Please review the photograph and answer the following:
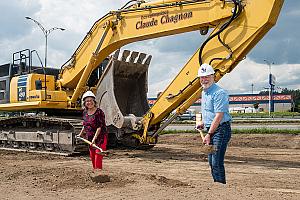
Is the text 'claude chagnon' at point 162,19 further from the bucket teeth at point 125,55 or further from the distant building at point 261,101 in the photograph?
the distant building at point 261,101

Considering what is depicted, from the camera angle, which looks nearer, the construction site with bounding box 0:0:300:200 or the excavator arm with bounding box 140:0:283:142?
the construction site with bounding box 0:0:300:200

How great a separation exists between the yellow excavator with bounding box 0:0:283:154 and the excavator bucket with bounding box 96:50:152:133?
0.09 feet

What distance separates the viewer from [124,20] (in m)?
11.2

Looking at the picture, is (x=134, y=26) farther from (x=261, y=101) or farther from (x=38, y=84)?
(x=261, y=101)

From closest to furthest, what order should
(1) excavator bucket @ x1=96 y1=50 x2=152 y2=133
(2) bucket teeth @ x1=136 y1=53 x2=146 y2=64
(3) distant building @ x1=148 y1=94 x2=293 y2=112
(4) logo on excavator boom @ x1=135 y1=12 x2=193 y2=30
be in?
(4) logo on excavator boom @ x1=135 y1=12 x2=193 y2=30 < (1) excavator bucket @ x1=96 y1=50 x2=152 y2=133 < (2) bucket teeth @ x1=136 y1=53 x2=146 y2=64 < (3) distant building @ x1=148 y1=94 x2=293 y2=112

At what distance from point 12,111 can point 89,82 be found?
275cm

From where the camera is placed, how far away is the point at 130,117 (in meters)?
11.2

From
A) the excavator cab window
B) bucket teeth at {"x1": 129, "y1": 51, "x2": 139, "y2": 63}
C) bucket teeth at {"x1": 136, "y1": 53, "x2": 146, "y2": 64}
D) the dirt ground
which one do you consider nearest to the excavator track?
the dirt ground

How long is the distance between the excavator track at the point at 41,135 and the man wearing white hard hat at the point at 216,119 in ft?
19.8

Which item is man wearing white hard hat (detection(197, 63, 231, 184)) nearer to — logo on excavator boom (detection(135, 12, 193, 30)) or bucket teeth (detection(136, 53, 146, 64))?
logo on excavator boom (detection(135, 12, 193, 30))

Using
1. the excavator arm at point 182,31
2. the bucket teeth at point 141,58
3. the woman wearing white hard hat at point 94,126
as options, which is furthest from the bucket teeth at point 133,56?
the woman wearing white hard hat at point 94,126

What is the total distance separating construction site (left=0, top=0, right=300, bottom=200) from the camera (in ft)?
19.2

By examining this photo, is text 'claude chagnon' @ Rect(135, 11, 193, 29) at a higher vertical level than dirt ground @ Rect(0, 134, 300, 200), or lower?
higher

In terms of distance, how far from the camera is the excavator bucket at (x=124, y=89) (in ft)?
36.7
